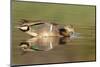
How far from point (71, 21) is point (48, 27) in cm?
33

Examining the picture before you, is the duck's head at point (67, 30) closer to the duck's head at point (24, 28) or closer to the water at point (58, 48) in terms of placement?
the water at point (58, 48)

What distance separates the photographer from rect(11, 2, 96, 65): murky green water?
7.79 feet

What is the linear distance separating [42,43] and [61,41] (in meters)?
0.26

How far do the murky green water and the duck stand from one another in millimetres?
53

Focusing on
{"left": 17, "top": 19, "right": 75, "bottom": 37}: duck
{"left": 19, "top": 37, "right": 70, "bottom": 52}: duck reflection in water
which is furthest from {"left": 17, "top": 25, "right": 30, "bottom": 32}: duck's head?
{"left": 19, "top": 37, "right": 70, "bottom": 52}: duck reflection in water

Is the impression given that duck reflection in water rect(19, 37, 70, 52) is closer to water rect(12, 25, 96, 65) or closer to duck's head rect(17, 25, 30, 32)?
water rect(12, 25, 96, 65)

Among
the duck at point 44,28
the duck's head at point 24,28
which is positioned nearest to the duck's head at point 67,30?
the duck at point 44,28

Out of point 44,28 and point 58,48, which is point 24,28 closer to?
point 44,28

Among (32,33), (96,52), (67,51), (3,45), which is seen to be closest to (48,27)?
(32,33)

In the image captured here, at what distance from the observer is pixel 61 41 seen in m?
2.56

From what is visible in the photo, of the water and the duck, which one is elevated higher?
the duck

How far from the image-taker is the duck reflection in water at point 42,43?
241 cm

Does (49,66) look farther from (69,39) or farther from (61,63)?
(69,39)

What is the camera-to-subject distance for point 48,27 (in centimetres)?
251
